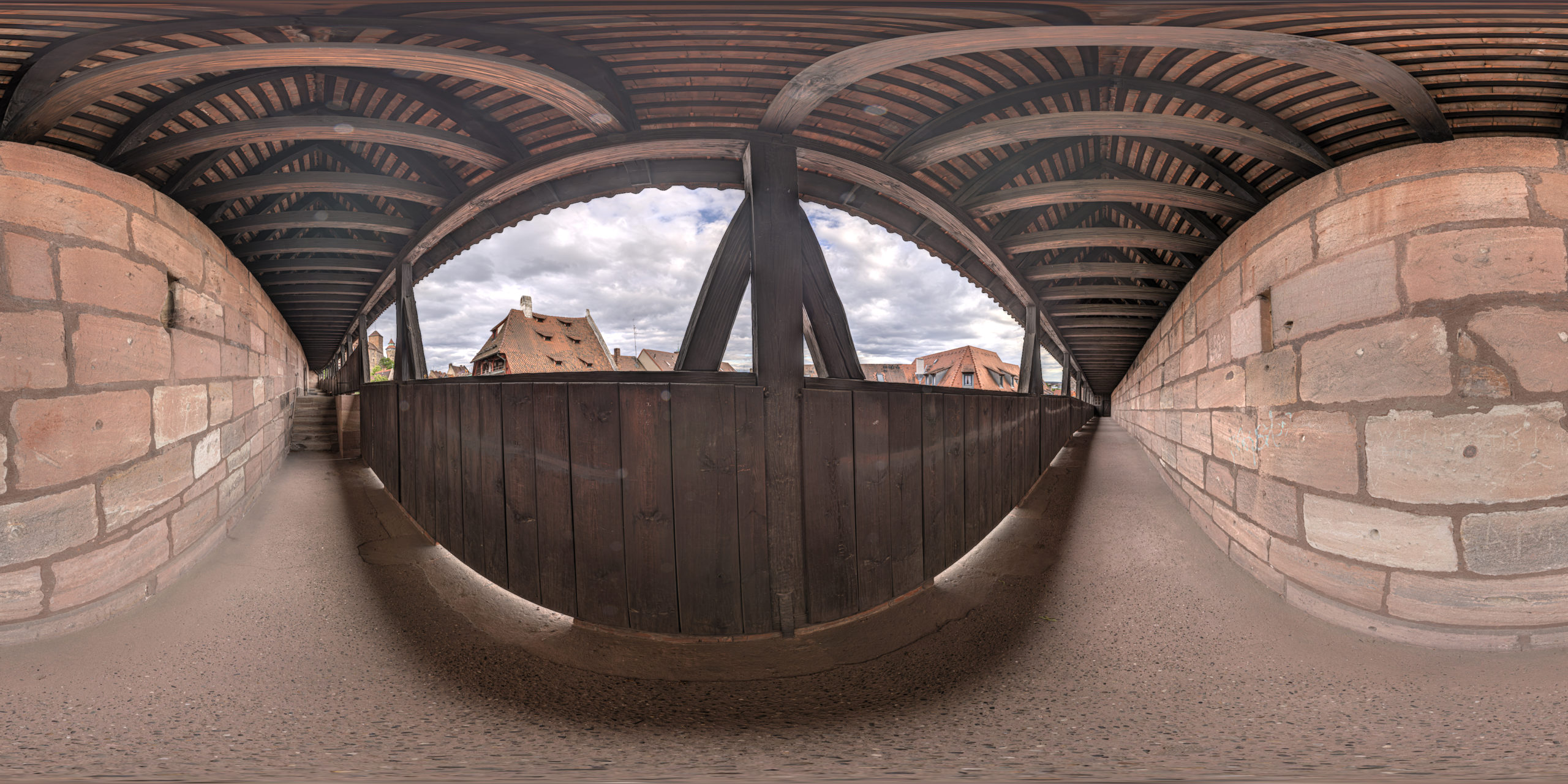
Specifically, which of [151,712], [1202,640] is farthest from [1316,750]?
[151,712]

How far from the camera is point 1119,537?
314 cm

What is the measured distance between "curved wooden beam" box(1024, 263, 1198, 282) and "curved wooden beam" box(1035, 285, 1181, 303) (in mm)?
434

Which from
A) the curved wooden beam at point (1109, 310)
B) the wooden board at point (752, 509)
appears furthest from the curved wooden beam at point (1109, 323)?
the wooden board at point (752, 509)

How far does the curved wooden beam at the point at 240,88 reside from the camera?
2035mm

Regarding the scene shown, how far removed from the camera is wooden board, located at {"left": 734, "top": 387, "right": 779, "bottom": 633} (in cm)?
205

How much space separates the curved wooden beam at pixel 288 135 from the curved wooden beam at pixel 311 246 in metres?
1.65

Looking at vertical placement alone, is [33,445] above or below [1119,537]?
above

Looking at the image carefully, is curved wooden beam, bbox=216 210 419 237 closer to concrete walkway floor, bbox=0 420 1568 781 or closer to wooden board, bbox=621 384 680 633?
concrete walkway floor, bbox=0 420 1568 781

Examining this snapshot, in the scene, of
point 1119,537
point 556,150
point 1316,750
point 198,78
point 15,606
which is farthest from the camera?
point 1119,537

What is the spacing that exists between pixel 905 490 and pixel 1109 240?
9.02 feet

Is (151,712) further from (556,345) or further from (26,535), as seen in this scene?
(556,345)

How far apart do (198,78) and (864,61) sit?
8.74 ft

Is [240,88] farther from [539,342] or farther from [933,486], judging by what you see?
[539,342]

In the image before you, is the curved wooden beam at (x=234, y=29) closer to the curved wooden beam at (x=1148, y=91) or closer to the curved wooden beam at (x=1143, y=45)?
the curved wooden beam at (x=1143, y=45)
